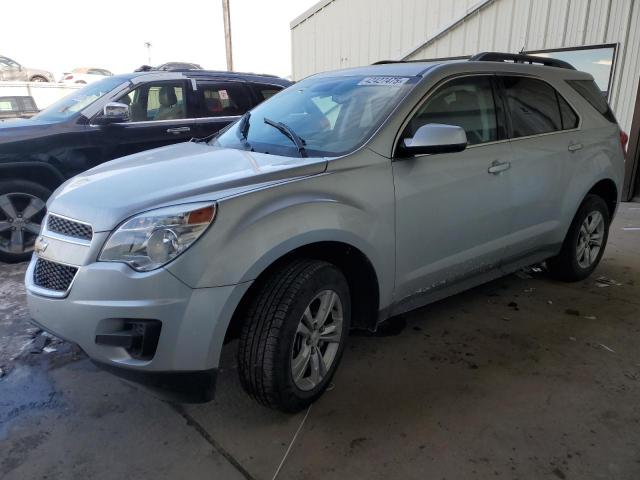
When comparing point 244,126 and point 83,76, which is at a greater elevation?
point 83,76

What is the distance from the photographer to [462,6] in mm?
8812

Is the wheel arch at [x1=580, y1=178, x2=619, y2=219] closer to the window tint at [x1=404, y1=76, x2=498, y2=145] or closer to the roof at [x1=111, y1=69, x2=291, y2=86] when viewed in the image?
the window tint at [x1=404, y1=76, x2=498, y2=145]

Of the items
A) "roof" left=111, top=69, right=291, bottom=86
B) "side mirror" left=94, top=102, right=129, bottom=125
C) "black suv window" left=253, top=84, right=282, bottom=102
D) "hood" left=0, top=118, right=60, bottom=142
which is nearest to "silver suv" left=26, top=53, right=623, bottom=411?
"side mirror" left=94, top=102, right=129, bottom=125

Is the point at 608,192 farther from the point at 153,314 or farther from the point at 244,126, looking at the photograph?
the point at 153,314

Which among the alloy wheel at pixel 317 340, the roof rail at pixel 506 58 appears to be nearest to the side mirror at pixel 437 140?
the alloy wheel at pixel 317 340

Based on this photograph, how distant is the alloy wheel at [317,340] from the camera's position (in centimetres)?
246

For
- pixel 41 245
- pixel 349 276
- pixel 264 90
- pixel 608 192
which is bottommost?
pixel 349 276

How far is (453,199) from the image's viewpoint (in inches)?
117

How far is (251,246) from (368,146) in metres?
0.90

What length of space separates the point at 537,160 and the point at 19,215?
4577 millimetres

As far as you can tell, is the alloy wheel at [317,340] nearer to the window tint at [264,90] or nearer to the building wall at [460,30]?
the window tint at [264,90]

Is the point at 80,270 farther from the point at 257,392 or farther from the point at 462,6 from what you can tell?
the point at 462,6

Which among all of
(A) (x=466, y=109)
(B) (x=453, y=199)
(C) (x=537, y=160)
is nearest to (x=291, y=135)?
(B) (x=453, y=199)

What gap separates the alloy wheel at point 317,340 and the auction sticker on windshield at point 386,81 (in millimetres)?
1336
